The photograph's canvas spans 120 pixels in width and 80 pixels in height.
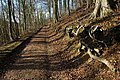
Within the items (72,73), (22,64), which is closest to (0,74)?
(22,64)

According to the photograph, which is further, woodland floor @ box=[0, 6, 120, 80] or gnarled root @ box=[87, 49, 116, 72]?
woodland floor @ box=[0, 6, 120, 80]

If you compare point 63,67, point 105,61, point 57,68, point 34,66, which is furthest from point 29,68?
point 105,61

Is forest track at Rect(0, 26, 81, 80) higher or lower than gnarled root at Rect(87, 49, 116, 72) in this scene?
lower

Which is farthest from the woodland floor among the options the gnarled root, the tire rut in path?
the gnarled root

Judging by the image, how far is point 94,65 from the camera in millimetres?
13609

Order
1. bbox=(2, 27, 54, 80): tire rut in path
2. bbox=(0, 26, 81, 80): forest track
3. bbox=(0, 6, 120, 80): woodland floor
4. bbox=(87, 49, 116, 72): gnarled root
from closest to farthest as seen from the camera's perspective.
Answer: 1. bbox=(87, 49, 116, 72): gnarled root
2. bbox=(0, 6, 120, 80): woodland floor
3. bbox=(2, 27, 54, 80): tire rut in path
4. bbox=(0, 26, 81, 80): forest track

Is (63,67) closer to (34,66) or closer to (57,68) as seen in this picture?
(57,68)

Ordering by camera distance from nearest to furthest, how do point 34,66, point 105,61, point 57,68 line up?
1. point 105,61
2. point 57,68
3. point 34,66

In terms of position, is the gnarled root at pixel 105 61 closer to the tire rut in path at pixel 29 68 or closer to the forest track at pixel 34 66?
the forest track at pixel 34 66

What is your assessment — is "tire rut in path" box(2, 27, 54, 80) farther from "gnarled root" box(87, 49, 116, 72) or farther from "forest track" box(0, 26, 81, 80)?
"gnarled root" box(87, 49, 116, 72)

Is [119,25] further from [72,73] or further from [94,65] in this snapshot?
[72,73]

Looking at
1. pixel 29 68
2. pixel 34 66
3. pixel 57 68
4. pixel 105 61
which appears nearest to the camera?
pixel 105 61

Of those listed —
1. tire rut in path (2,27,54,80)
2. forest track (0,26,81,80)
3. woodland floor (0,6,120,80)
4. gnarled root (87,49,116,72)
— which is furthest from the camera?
forest track (0,26,81,80)

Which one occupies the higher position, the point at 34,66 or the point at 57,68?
the point at 57,68
